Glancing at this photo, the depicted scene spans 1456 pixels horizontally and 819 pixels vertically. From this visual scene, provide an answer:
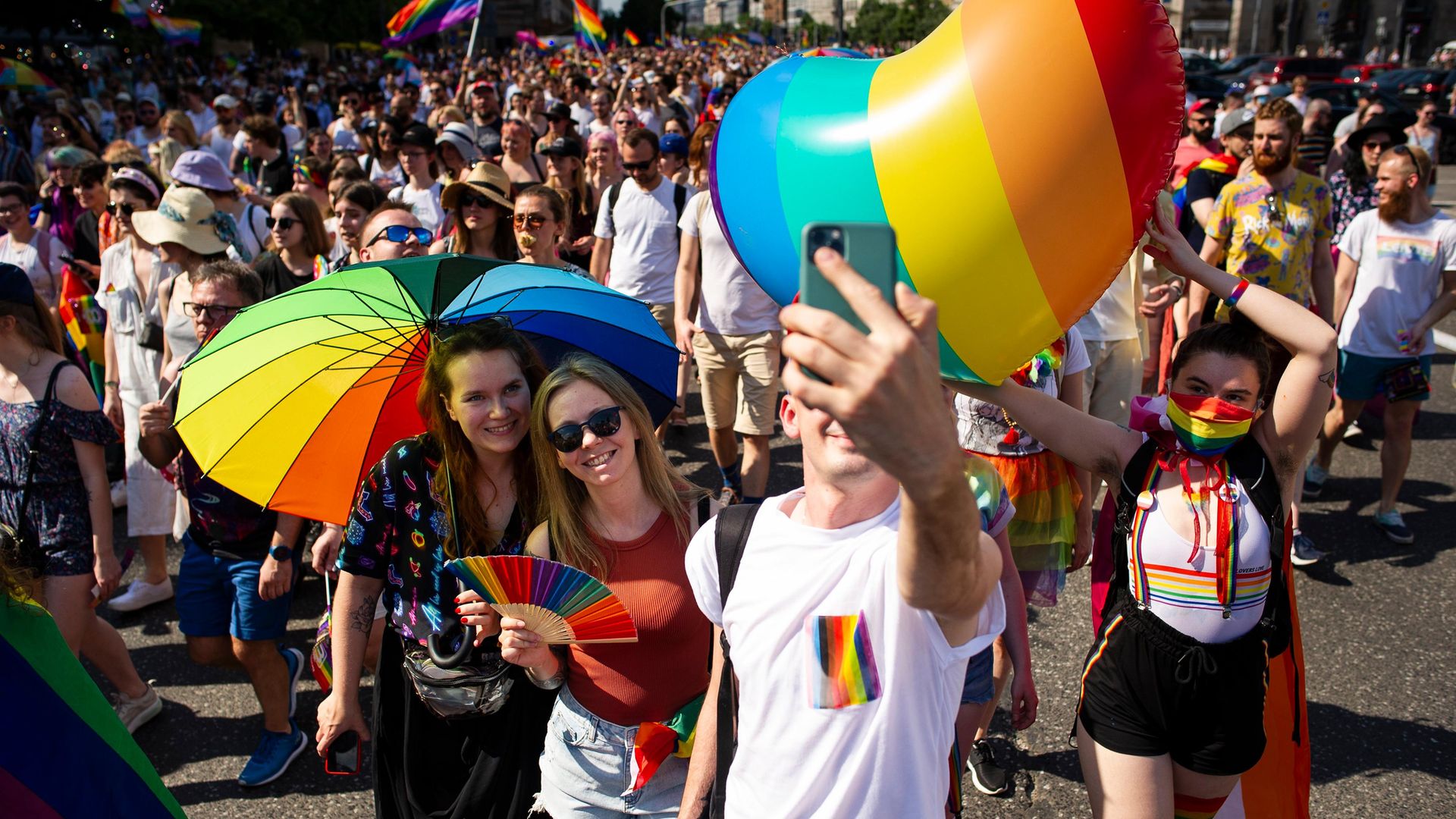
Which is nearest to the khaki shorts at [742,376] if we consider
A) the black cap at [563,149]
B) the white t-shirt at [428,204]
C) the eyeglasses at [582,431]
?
the white t-shirt at [428,204]

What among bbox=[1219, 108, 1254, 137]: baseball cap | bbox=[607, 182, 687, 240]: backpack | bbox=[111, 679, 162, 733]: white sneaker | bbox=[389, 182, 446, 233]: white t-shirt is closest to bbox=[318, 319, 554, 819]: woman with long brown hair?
bbox=[111, 679, 162, 733]: white sneaker

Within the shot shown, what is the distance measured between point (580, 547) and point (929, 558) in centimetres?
123

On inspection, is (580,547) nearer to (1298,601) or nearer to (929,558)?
(929,558)

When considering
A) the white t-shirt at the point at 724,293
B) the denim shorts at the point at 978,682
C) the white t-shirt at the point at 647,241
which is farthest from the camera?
the white t-shirt at the point at 647,241

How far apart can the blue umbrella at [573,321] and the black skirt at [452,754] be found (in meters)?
0.83

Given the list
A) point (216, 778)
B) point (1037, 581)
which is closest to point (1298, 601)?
point (1037, 581)

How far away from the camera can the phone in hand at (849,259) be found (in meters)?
1.02

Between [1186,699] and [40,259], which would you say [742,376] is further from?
[40,259]

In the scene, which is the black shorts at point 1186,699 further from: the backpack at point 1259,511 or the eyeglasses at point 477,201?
the eyeglasses at point 477,201

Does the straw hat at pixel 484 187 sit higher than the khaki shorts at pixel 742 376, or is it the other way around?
the straw hat at pixel 484 187

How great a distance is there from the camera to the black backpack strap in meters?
1.82

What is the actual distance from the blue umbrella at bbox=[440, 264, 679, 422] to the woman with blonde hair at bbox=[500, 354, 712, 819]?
1.13 ft

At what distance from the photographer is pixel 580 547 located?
7.55 feet

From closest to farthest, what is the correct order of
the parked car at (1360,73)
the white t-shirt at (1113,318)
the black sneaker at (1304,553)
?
the white t-shirt at (1113,318) < the black sneaker at (1304,553) < the parked car at (1360,73)
